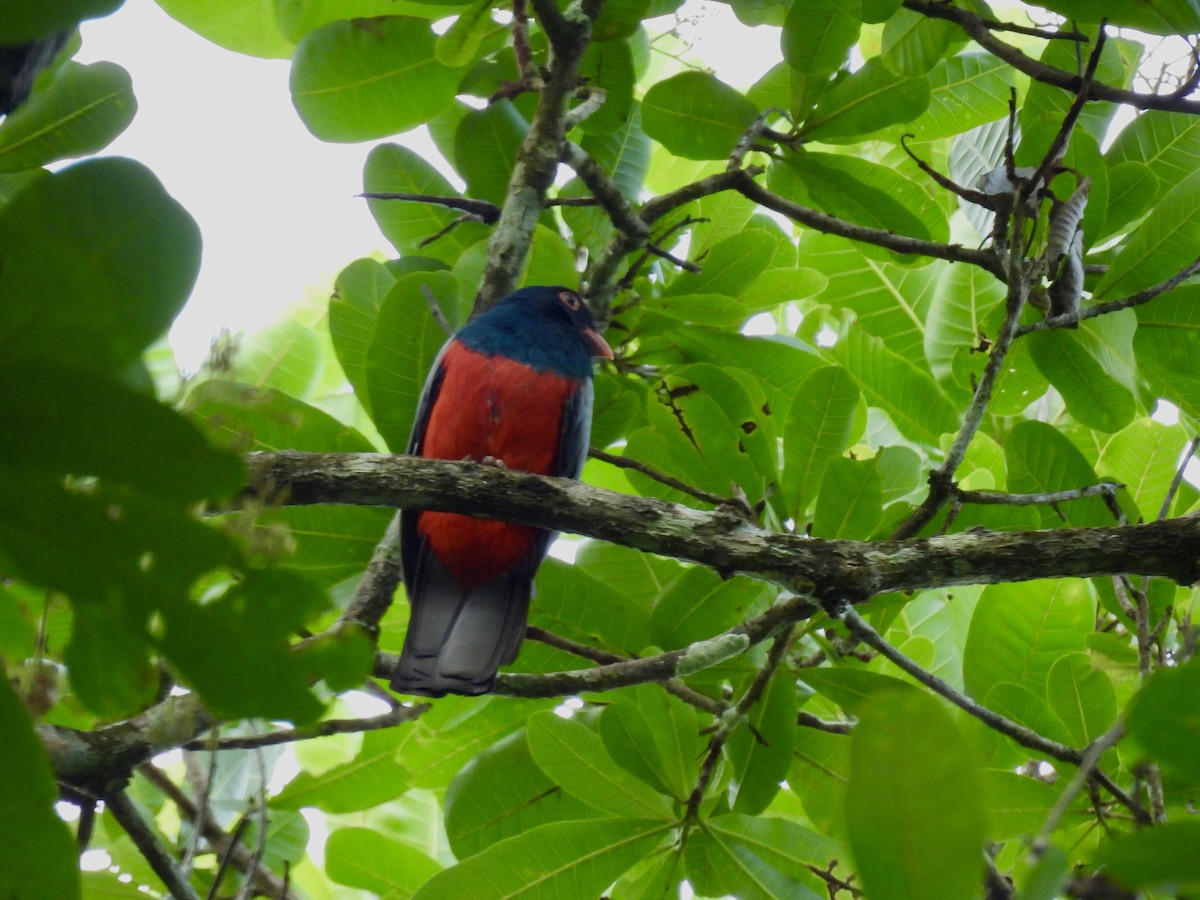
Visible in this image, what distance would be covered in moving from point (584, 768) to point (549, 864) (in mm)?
246

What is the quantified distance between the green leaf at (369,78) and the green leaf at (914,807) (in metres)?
3.12

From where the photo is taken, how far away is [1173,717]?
3.00 feet

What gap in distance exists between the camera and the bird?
346cm

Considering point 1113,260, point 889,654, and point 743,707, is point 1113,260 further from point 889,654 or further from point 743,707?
point 743,707

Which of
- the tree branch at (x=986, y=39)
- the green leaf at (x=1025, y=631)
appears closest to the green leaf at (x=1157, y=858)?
the green leaf at (x=1025, y=631)

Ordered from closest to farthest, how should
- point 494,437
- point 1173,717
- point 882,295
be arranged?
point 1173,717 → point 494,437 → point 882,295

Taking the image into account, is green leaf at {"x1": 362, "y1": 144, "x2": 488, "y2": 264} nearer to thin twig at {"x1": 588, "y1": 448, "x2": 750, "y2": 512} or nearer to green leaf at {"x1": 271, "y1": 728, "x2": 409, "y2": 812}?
thin twig at {"x1": 588, "y1": 448, "x2": 750, "y2": 512}

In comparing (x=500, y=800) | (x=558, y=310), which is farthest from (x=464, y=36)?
(x=500, y=800)

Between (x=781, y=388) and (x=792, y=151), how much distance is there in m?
0.79

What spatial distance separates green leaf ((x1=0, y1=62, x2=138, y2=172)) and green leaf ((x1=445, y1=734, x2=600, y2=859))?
1.95 metres

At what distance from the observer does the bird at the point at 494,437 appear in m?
3.46

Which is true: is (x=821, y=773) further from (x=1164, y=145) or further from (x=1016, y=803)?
(x=1164, y=145)

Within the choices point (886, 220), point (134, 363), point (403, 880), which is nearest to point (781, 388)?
point (886, 220)

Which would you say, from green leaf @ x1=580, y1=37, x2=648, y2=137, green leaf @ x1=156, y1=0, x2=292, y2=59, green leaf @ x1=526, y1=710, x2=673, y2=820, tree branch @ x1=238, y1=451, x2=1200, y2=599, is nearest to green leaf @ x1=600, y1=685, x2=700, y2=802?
green leaf @ x1=526, y1=710, x2=673, y2=820
